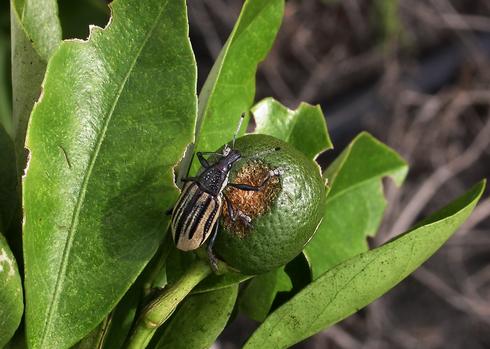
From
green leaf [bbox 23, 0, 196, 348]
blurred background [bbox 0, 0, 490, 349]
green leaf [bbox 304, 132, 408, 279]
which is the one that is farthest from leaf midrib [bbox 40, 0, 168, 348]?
blurred background [bbox 0, 0, 490, 349]

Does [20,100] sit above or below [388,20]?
above

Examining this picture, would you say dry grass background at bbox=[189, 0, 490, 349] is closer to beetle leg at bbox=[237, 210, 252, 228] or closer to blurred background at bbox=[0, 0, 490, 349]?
blurred background at bbox=[0, 0, 490, 349]

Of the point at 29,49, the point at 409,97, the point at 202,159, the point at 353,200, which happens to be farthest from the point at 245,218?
the point at 409,97

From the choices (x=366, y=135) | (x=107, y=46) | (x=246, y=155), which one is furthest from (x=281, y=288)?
(x=107, y=46)

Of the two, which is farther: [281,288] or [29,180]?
[281,288]

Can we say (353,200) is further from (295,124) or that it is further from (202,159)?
(202,159)

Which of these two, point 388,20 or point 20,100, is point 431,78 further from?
point 20,100

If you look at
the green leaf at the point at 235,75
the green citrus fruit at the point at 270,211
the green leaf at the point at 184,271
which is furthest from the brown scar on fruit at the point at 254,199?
the green leaf at the point at 235,75
